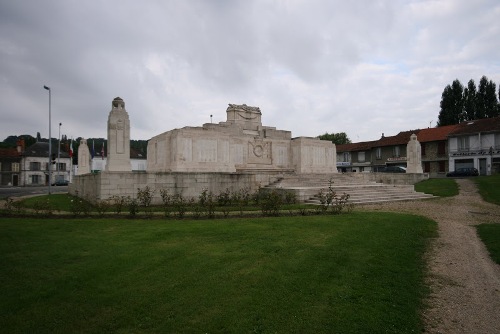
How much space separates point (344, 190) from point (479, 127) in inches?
1384

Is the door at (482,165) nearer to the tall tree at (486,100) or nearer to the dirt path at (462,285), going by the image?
the tall tree at (486,100)

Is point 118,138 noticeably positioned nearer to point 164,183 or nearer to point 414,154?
point 164,183

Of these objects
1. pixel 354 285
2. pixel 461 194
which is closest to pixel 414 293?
pixel 354 285

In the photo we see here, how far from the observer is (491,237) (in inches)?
345

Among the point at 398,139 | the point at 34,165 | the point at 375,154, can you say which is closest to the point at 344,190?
the point at 398,139

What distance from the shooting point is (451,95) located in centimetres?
5197

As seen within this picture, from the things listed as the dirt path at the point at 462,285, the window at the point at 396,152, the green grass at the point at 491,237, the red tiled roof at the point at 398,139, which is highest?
the red tiled roof at the point at 398,139

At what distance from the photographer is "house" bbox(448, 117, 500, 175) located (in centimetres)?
4138

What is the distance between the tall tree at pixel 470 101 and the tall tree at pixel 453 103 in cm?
55

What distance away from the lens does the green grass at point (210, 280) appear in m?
4.00

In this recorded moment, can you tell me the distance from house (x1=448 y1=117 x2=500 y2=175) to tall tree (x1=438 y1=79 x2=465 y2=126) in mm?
7162

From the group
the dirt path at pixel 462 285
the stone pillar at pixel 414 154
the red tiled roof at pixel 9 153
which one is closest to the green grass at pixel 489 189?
the stone pillar at pixel 414 154

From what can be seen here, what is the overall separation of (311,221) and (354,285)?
188 inches

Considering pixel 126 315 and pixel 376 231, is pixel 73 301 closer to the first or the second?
pixel 126 315
